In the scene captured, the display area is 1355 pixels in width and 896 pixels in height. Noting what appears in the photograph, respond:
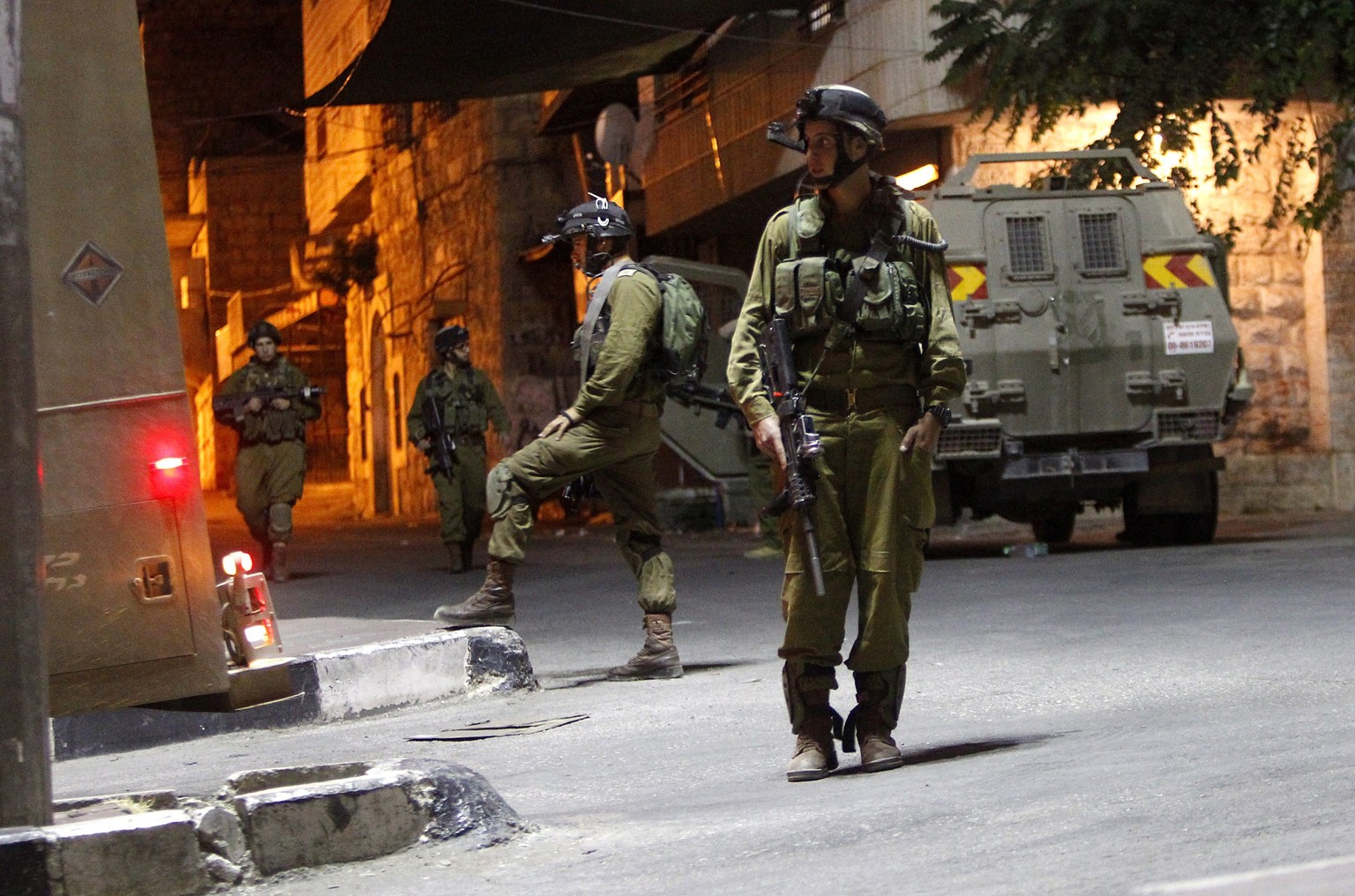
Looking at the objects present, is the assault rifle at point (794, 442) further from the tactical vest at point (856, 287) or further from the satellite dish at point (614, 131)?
the satellite dish at point (614, 131)

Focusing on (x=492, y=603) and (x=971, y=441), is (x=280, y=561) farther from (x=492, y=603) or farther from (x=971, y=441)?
(x=492, y=603)

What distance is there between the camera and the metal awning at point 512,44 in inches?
669

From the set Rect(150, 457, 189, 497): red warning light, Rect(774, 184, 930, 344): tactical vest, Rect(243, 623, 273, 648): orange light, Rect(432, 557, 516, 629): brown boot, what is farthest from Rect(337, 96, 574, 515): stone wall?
Rect(774, 184, 930, 344): tactical vest

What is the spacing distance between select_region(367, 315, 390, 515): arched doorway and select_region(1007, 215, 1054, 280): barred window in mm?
19941

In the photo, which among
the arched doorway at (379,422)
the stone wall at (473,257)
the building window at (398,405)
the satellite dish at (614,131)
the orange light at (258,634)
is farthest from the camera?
the arched doorway at (379,422)

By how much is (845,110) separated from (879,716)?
163 centimetres

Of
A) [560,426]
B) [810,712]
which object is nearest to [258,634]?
[560,426]

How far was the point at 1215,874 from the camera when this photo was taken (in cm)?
341

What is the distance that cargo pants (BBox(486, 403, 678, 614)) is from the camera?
7.69 meters

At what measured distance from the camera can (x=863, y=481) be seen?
5.16 meters

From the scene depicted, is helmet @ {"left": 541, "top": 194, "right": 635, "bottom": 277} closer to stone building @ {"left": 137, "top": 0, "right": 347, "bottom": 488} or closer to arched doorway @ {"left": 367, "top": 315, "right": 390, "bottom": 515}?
arched doorway @ {"left": 367, "top": 315, "right": 390, "bottom": 515}

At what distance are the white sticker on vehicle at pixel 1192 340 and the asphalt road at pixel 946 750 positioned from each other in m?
1.54

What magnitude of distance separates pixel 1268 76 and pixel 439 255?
1560 centimetres

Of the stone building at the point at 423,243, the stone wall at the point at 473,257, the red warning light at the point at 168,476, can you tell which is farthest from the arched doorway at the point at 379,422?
the red warning light at the point at 168,476
